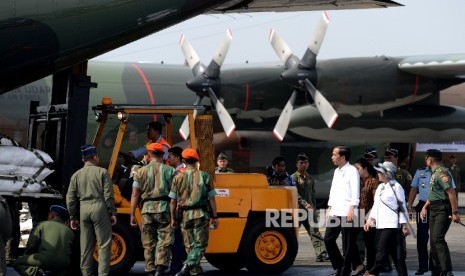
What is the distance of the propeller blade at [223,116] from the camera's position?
19875mm

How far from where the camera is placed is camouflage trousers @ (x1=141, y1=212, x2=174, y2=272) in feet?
33.6

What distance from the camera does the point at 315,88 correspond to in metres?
22.5

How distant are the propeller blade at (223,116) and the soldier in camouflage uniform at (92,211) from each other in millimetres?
9957

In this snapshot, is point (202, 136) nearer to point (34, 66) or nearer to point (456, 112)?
point (34, 66)

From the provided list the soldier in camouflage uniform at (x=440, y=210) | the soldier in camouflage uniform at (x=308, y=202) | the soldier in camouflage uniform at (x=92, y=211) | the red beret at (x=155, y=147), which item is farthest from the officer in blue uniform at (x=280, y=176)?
the soldier in camouflage uniform at (x=92, y=211)

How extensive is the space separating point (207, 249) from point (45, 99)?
402 inches

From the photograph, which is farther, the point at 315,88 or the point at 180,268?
the point at 315,88

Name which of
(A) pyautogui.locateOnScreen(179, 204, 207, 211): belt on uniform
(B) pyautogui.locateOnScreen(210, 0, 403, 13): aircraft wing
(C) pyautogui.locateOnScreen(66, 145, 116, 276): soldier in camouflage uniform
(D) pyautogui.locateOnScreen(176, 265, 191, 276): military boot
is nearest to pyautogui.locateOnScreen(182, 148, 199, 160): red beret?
(A) pyautogui.locateOnScreen(179, 204, 207, 211): belt on uniform

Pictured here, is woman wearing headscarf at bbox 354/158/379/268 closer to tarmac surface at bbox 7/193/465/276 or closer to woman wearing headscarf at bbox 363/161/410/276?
woman wearing headscarf at bbox 363/161/410/276

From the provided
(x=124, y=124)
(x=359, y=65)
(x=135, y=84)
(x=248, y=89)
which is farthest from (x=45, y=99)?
(x=124, y=124)

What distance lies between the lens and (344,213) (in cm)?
Answer: 1077

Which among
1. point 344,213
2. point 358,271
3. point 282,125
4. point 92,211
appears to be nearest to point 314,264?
point 358,271

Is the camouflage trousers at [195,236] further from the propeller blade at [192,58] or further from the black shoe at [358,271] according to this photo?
the propeller blade at [192,58]

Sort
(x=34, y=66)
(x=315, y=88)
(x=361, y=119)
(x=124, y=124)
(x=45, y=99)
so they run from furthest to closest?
(x=361, y=119) < (x=315, y=88) < (x=45, y=99) < (x=124, y=124) < (x=34, y=66)
